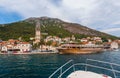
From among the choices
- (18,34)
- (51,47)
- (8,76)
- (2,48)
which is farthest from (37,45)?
(8,76)

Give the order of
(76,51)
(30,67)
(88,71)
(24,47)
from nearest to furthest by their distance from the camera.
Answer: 1. (88,71)
2. (30,67)
3. (76,51)
4. (24,47)

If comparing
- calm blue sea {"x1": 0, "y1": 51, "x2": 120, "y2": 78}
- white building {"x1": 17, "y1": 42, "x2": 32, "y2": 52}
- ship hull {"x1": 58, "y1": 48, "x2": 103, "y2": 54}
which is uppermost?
white building {"x1": 17, "y1": 42, "x2": 32, "y2": 52}

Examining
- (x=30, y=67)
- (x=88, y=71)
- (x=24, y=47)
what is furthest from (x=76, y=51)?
(x=88, y=71)

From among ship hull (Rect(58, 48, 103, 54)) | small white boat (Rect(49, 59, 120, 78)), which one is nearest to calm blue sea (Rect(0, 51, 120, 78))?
small white boat (Rect(49, 59, 120, 78))

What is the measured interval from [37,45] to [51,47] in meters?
12.0

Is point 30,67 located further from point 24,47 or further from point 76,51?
point 24,47

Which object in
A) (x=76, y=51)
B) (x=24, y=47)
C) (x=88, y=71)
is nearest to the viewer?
(x=88, y=71)

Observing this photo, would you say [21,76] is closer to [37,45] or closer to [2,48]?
[2,48]

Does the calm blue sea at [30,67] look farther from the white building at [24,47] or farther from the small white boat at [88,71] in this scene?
the white building at [24,47]

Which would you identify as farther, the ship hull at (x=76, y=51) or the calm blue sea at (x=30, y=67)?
the ship hull at (x=76, y=51)

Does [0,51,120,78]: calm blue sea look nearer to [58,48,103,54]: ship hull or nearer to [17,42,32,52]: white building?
[58,48,103,54]: ship hull

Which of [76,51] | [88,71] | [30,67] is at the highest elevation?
[88,71]

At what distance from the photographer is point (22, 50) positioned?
4464 inches

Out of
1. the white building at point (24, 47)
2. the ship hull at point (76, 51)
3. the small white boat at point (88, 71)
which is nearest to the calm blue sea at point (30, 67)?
the small white boat at point (88, 71)
